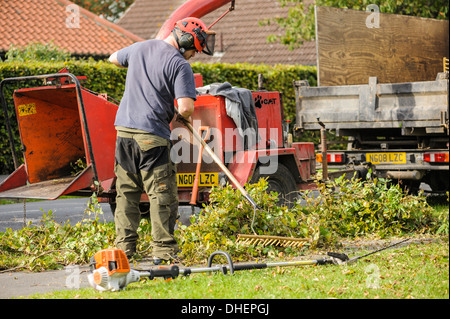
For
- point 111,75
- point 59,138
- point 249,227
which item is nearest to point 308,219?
point 249,227

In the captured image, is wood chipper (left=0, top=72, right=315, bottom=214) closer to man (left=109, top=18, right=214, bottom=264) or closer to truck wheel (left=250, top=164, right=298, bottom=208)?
truck wheel (left=250, top=164, right=298, bottom=208)

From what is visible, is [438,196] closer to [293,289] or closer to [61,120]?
[61,120]

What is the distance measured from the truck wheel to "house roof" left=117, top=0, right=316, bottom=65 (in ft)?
55.7

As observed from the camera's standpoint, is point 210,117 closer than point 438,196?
Yes

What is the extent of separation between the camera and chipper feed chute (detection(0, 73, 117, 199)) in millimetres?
7188

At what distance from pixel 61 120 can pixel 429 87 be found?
193 inches

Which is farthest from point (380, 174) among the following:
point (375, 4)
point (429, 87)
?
point (375, 4)

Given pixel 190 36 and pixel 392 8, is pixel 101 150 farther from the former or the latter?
pixel 392 8

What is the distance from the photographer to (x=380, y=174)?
9898 millimetres

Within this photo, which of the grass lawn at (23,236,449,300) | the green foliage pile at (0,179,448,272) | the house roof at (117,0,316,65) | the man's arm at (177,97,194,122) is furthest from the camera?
the house roof at (117,0,316,65)

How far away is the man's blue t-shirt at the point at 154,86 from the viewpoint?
609 centimetres

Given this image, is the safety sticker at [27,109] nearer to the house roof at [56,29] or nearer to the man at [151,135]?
the man at [151,135]

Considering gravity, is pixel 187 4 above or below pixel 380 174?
above

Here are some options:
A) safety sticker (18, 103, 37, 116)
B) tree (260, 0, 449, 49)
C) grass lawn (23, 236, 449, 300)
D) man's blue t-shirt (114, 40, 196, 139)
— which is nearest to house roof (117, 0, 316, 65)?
tree (260, 0, 449, 49)
